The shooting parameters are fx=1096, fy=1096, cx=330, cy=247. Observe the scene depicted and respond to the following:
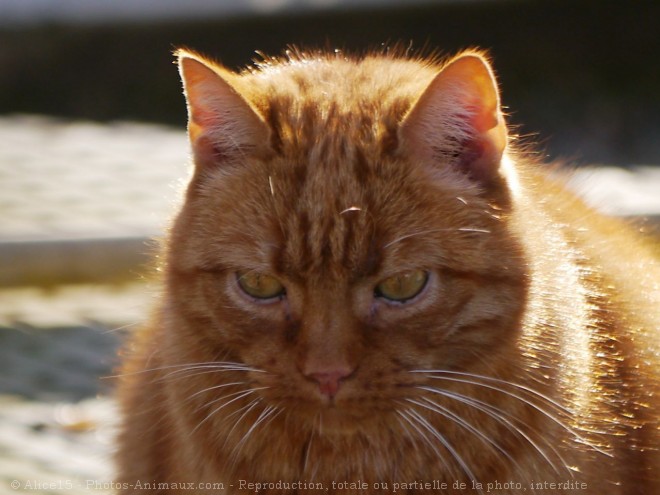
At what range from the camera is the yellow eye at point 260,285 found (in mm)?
2389

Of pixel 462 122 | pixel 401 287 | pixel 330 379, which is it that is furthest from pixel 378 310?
pixel 462 122

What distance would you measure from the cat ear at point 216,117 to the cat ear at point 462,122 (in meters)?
0.35

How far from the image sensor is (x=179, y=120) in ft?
24.8

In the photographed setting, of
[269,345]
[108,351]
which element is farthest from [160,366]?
[108,351]

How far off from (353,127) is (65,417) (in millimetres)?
1936

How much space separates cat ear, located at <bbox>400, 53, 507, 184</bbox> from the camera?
7.70ft

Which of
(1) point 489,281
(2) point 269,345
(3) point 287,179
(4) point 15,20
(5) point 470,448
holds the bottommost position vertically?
(5) point 470,448

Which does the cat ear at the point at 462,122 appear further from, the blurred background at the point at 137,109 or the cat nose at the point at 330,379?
the blurred background at the point at 137,109

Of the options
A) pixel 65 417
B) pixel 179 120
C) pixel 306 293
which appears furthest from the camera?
pixel 179 120

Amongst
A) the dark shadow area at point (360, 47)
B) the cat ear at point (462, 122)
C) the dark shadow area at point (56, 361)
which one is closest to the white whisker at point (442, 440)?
the cat ear at point (462, 122)

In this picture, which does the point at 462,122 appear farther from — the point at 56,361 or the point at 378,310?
the point at 56,361

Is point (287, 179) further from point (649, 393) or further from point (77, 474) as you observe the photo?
point (77, 474)

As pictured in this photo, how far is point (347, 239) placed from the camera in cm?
232

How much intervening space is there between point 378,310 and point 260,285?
271mm
